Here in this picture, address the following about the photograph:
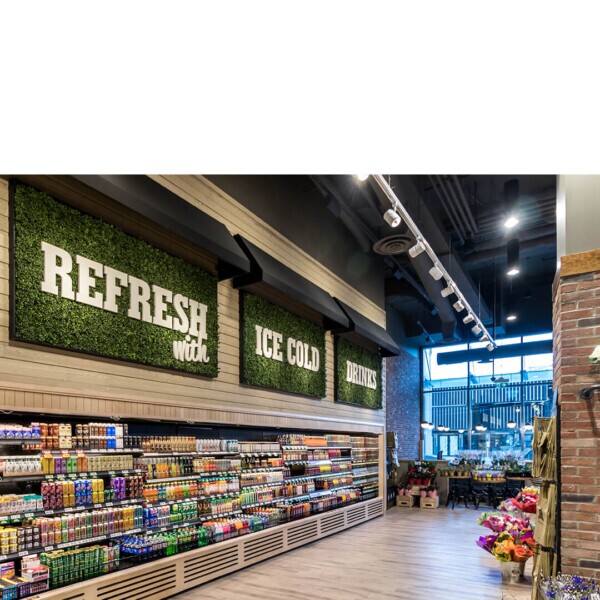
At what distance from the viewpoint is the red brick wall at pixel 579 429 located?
363 cm

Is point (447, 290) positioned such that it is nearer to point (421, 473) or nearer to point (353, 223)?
point (353, 223)

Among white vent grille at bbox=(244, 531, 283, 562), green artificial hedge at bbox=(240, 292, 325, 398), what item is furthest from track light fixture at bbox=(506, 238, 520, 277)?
white vent grille at bbox=(244, 531, 283, 562)

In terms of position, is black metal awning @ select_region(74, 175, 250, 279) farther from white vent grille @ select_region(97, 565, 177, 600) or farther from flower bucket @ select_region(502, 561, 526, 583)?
flower bucket @ select_region(502, 561, 526, 583)

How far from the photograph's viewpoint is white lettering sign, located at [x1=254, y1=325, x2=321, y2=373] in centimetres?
734

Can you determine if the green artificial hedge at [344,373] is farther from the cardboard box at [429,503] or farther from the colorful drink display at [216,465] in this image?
the colorful drink display at [216,465]

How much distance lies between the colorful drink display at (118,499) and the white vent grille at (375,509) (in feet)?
10.8

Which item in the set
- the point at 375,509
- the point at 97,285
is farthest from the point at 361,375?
the point at 97,285

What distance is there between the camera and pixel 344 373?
32.8ft

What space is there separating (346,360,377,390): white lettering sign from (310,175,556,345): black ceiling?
2266 mm

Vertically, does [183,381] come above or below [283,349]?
below

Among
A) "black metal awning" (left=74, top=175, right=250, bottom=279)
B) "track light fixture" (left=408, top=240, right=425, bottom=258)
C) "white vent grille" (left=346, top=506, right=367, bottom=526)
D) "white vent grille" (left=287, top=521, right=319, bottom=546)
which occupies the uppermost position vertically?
"track light fixture" (left=408, top=240, right=425, bottom=258)

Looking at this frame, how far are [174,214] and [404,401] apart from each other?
1298 cm
